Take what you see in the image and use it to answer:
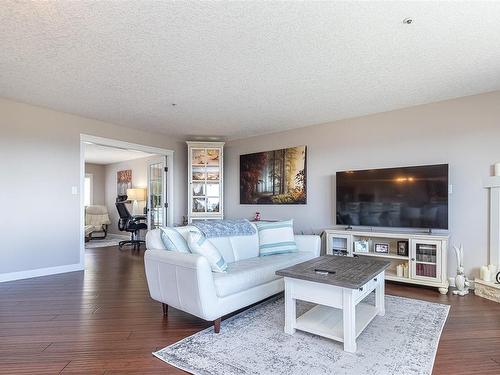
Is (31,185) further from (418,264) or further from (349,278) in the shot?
(418,264)

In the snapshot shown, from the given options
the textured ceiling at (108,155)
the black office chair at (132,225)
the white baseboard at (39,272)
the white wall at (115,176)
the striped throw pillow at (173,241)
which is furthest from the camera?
the white wall at (115,176)

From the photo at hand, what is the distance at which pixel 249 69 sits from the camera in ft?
9.20

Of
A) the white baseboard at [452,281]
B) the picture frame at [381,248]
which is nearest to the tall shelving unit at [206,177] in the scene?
the picture frame at [381,248]

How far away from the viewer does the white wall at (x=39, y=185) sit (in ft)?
12.3

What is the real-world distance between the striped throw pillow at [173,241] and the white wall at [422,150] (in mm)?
2723

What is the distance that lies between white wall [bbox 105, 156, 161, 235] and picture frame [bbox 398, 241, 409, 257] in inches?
216

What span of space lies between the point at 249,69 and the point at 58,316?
9.33 feet

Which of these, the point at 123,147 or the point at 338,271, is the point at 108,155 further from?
the point at 338,271

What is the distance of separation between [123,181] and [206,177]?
12.6ft

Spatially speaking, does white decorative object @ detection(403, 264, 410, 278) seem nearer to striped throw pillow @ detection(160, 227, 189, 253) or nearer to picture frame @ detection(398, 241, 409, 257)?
picture frame @ detection(398, 241, 409, 257)

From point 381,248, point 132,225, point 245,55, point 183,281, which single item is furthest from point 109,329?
point 132,225

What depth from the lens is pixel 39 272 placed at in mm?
3975

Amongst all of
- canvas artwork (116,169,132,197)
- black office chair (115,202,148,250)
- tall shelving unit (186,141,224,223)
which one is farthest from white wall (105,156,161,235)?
tall shelving unit (186,141,224,223)

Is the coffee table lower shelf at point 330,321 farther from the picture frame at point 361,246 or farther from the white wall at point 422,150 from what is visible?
the white wall at point 422,150
